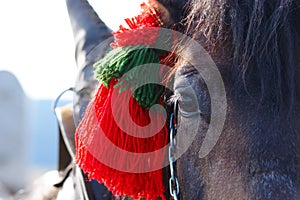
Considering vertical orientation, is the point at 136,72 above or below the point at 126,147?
above

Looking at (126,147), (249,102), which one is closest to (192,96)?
(249,102)

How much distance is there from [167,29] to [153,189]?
20.2 inches

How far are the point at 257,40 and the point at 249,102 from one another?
0.53 feet

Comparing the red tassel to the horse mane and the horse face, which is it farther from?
the horse mane

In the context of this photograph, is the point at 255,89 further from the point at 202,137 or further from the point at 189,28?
the point at 189,28

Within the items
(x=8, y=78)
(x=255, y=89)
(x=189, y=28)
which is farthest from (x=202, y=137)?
(x=8, y=78)

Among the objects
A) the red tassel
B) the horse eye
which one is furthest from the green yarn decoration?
the horse eye

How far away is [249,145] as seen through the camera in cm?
122

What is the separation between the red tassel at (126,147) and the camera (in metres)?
1.60

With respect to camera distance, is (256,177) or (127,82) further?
(127,82)

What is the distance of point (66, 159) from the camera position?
3.01 meters

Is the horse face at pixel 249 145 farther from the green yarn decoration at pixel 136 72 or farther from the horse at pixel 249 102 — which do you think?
the green yarn decoration at pixel 136 72

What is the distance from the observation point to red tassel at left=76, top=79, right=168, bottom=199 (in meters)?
1.60

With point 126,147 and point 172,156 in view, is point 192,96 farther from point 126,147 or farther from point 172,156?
point 126,147
